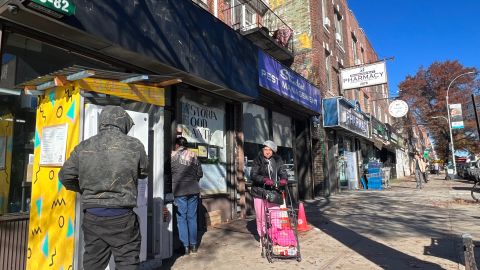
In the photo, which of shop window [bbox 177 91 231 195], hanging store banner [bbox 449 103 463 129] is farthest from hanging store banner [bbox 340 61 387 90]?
hanging store banner [bbox 449 103 463 129]

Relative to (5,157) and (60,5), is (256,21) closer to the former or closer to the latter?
(60,5)

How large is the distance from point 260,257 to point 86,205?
3.29 m

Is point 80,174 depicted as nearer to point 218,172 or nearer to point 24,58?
point 24,58

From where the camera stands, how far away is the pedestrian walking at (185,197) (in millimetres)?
5766

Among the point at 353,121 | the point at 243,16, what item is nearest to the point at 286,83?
the point at 243,16

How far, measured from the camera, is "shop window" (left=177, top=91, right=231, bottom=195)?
7781 mm

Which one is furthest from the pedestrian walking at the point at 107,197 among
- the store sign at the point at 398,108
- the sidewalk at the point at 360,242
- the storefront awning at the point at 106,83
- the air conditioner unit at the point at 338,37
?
the store sign at the point at 398,108

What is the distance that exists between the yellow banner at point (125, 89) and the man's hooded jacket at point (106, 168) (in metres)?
1.14

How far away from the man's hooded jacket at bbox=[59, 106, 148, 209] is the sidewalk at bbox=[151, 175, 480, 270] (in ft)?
7.94

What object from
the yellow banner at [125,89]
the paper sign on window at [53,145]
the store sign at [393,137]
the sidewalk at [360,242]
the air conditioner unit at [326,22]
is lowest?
the sidewalk at [360,242]

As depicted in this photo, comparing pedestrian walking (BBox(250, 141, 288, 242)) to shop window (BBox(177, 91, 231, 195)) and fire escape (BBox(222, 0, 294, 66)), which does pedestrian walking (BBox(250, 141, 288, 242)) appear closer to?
shop window (BBox(177, 91, 231, 195))

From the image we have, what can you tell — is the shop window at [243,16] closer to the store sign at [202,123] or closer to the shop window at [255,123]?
the shop window at [255,123]

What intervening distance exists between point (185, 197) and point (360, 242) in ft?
10.7

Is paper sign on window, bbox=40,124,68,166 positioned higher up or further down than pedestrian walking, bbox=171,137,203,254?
higher up
